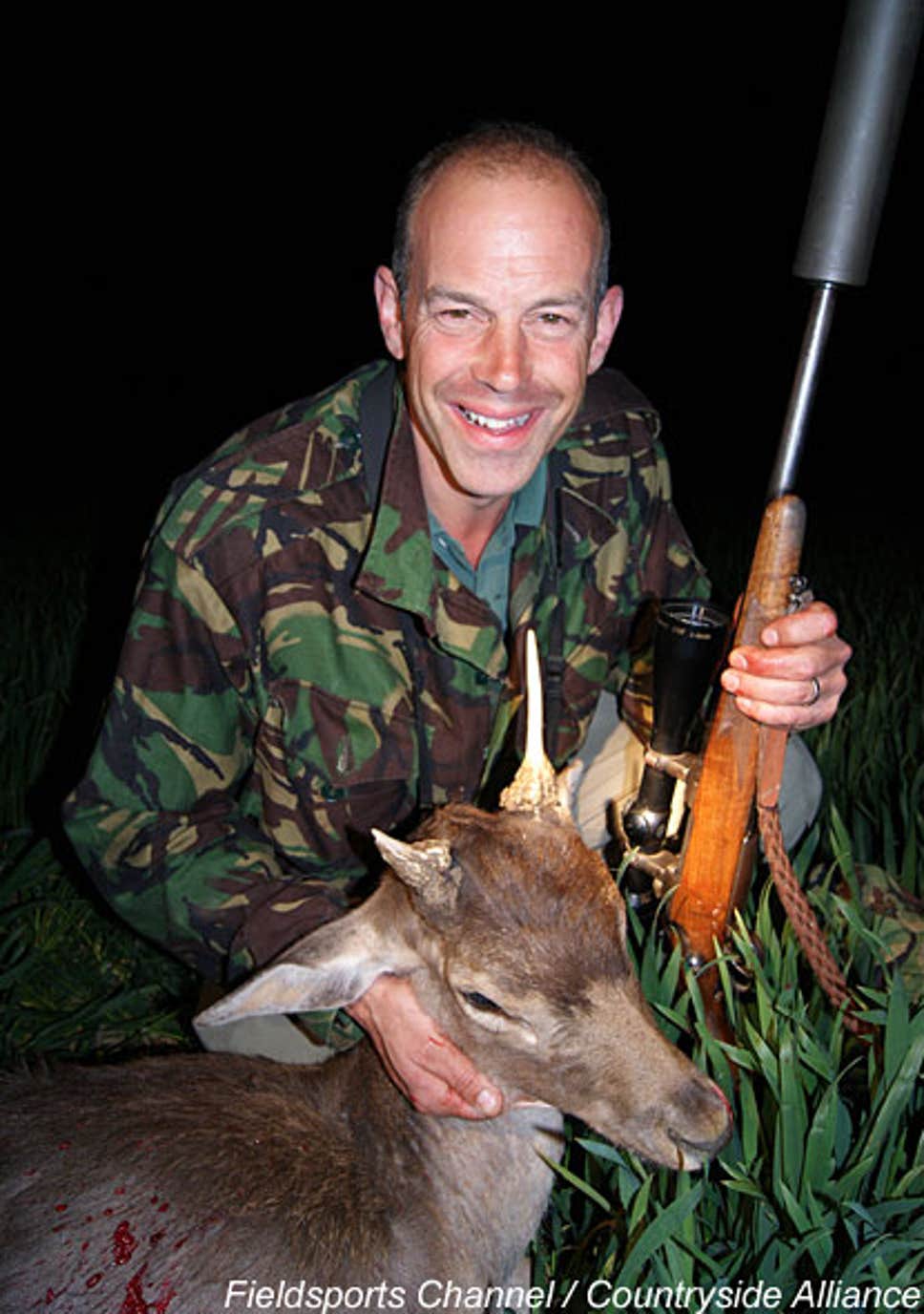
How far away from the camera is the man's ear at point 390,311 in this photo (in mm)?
3209

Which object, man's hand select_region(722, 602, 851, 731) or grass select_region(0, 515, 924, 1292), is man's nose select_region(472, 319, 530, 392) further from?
grass select_region(0, 515, 924, 1292)

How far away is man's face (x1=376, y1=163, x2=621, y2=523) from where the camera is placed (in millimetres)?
2834

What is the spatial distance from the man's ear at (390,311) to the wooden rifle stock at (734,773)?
4.43 ft

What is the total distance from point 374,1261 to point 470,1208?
0.90ft

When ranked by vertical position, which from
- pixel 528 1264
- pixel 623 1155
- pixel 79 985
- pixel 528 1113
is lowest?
pixel 79 985

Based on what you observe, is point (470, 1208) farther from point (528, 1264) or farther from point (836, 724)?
point (836, 724)

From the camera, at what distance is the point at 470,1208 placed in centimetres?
255

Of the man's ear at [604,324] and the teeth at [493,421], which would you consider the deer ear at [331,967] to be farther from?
the man's ear at [604,324]

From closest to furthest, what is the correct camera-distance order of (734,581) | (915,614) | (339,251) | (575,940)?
1. (575,940)
2. (915,614)
3. (734,581)
4. (339,251)

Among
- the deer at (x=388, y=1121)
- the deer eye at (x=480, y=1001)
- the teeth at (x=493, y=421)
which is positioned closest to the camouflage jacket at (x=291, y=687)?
the teeth at (x=493, y=421)

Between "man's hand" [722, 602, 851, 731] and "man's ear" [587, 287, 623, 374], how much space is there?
1.18m

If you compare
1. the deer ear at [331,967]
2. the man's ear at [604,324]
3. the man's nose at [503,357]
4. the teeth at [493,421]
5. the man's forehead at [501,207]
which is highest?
the man's forehead at [501,207]

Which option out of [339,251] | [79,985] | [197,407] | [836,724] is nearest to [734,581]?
[836,724]

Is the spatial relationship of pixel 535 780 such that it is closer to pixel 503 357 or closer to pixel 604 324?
pixel 503 357
